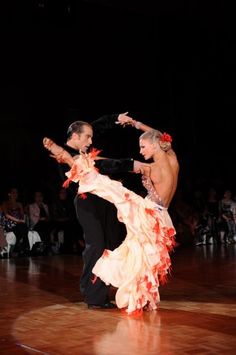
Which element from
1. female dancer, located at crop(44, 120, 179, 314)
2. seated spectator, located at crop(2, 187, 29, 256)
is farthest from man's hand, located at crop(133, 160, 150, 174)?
seated spectator, located at crop(2, 187, 29, 256)

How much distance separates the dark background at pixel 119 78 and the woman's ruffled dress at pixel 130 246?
5088 millimetres

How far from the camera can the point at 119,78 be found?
11.7 m

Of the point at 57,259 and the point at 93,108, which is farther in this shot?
the point at 93,108

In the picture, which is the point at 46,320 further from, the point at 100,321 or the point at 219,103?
the point at 219,103

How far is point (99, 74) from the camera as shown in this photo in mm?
11391

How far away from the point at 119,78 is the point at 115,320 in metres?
8.57

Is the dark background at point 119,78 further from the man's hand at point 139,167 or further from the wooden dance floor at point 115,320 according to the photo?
the man's hand at point 139,167

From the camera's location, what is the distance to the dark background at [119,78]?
33.3ft

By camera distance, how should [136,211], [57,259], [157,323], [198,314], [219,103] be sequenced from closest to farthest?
[157,323] → [198,314] → [136,211] → [57,259] → [219,103]

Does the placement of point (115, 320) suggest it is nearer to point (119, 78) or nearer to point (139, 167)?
point (139, 167)

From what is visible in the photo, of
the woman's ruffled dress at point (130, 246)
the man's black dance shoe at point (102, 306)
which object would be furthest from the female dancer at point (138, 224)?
the man's black dance shoe at point (102, 306)

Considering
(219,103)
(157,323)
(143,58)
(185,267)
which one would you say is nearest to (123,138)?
(143,58)

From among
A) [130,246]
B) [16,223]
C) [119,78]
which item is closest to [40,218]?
[16,223]

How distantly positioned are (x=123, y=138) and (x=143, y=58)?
1.75m
